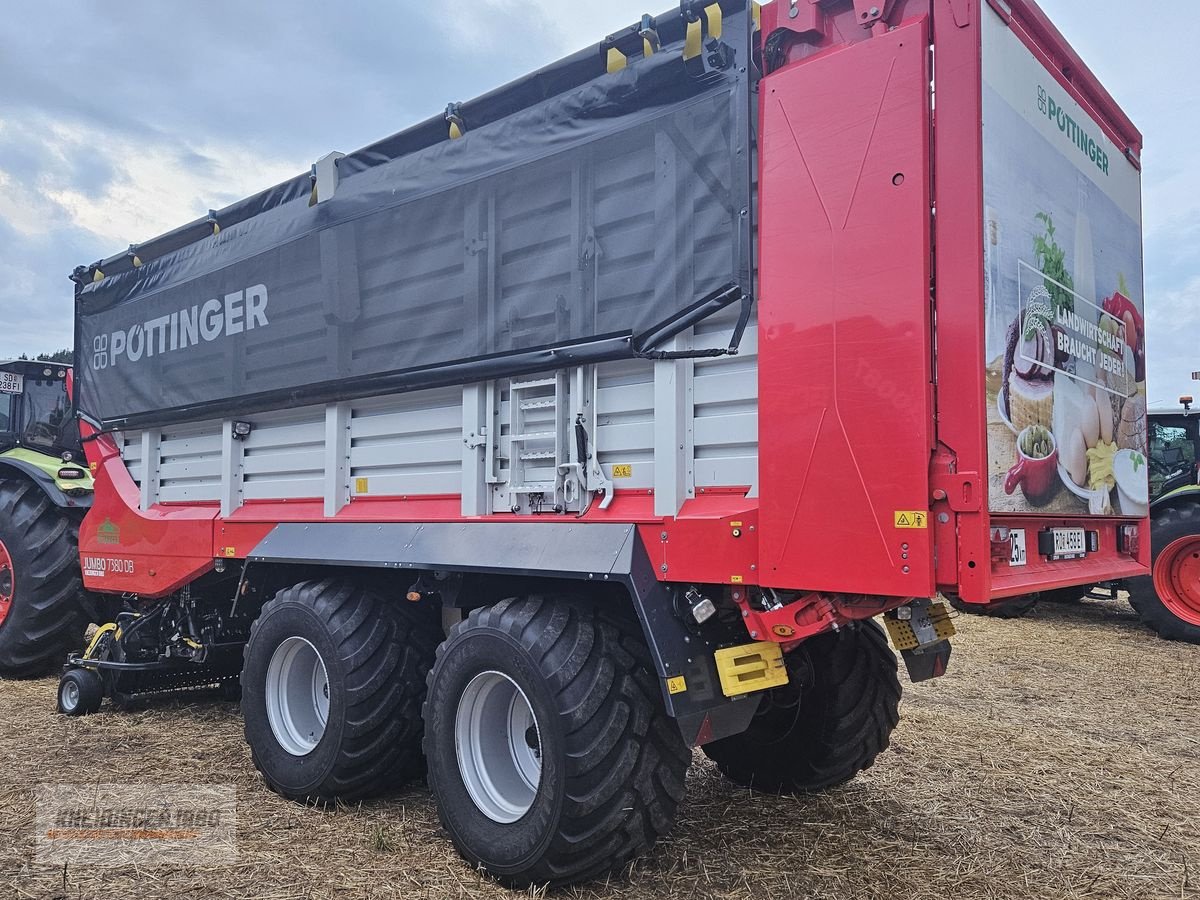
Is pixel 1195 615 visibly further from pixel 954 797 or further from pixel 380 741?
pixel 380 741

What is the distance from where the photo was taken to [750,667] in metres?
3.09

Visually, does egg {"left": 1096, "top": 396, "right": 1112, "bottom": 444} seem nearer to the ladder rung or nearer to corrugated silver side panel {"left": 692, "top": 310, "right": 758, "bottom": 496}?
corrugated silver side panel {"left": 692, "top": 310, "right": 758, "bottom": 496}

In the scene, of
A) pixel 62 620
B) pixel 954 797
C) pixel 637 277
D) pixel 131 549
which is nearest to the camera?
pixel 637 277

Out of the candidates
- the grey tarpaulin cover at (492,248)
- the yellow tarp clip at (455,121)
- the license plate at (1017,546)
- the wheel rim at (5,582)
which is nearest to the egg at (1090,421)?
the license plate at (1017,546)

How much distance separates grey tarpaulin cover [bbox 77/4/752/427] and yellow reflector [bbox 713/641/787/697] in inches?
43.0

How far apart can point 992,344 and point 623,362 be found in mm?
1250

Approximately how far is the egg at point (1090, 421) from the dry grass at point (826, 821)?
1608 millimetres

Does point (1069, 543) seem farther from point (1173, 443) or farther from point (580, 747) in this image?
point (1173, 443)

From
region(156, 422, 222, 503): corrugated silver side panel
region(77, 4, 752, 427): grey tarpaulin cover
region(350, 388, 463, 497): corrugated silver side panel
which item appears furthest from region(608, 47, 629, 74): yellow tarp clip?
region(156, 422, 222, 503): corrugated silver side panel

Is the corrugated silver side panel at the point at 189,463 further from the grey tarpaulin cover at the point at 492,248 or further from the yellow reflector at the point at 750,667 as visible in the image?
the yellow reflector at the point at 750,667

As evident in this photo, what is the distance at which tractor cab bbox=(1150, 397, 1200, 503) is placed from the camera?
415 inches

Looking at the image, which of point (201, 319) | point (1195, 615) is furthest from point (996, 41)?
point (1195, 615)

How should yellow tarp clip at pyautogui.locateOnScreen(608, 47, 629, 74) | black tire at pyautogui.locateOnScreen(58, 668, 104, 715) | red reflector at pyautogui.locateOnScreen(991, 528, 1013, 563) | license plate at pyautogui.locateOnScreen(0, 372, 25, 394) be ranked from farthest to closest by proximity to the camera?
license plate at pyautogui.locateOnScreen(0, 372, 25, 394) < black tire at pyautogui.locateOnScreen(58, 668, 104, 715) < yellow tarp clip at pyautogui.locateOnScreen(608, 47, 629, 74) < red reflector at pyautogui.locateOnScreen(991, 528, 1013, 563)

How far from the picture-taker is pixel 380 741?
13.0ft
